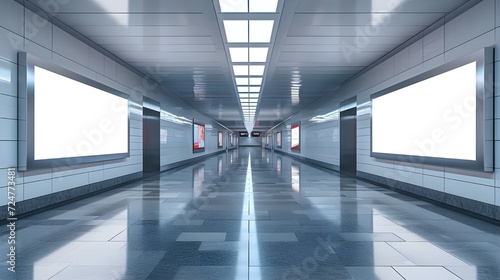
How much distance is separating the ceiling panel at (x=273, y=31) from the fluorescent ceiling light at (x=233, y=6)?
159 mm

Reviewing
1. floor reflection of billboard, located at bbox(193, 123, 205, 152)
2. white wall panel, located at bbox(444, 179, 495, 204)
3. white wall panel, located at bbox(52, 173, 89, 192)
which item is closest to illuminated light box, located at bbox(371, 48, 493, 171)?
white wall panel, located at bbox(444, 179, 495, 204)

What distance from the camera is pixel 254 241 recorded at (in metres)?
3.94

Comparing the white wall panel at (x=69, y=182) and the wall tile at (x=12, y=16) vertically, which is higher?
the wall tile at (x=12, y=16)

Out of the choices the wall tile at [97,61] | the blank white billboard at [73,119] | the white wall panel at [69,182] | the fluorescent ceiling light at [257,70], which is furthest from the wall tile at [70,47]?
the fluorescent ceiling light at [257,70]

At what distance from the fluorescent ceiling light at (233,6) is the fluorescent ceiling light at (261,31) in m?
0.55

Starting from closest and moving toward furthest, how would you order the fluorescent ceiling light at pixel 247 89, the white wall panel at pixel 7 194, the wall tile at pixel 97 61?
the white wall panel at pixel 7 194 < the wall tile at pixel 97 61 < the fluorescent ceiling light at pixel 247 89

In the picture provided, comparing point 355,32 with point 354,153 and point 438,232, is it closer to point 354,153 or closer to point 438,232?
point 438,232

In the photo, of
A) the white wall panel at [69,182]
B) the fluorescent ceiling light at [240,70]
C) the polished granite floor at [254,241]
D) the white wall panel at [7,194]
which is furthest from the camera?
the fluorescent ceiling light at [240,70]

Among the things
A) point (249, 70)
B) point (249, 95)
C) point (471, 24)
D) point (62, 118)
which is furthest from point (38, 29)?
point (249, 95)

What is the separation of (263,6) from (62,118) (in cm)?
467

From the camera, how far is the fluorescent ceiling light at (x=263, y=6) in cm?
A: 513

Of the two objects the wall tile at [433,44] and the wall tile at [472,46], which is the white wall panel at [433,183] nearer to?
the wall tile at [472,46]

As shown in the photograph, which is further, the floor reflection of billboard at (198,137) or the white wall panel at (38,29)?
the floor reflection of billboard at (198,137)

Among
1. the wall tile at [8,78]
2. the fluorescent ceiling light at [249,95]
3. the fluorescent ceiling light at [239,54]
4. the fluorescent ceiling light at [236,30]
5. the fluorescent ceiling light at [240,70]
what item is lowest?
the wall tile at [8,78]
